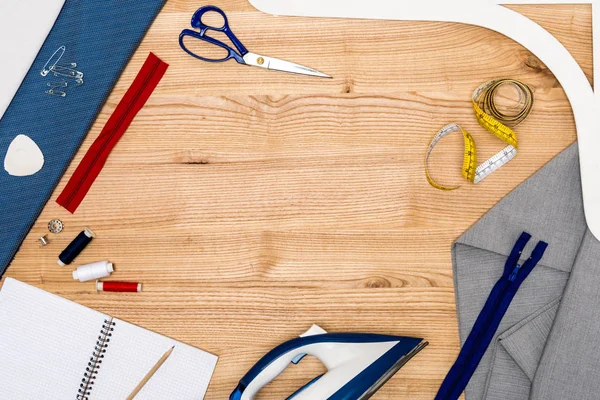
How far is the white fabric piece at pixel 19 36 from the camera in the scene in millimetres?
1062

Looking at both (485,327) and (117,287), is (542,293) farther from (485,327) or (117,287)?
(117,287)

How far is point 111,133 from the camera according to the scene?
41.4 inches

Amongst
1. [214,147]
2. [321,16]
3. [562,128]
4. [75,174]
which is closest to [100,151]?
[75,174]

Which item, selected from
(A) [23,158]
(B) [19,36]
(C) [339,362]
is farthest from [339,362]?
(B) [19,36]

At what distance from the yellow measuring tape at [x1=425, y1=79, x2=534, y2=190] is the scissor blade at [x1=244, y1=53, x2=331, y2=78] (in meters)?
0.31

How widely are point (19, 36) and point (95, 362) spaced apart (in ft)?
2.33

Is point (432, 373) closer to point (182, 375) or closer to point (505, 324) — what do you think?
point (505, 324)

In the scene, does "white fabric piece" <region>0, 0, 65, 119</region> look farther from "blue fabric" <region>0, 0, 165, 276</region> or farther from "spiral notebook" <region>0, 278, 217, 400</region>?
"spiral notebook" <region>0, 278, 217, 400</region>

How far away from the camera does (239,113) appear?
1055mm

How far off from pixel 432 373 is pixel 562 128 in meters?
0.58

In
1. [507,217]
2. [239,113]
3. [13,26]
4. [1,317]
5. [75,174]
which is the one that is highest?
[507,217]

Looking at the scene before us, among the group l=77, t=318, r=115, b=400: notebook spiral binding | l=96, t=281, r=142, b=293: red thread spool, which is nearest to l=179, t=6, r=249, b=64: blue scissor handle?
l=96, t=281, r=142, b=293: red thread spool

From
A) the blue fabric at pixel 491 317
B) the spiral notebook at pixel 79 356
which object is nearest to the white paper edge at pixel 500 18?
the blue fabric at pixel 491 317

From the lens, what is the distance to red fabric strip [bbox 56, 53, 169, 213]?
105 cm
